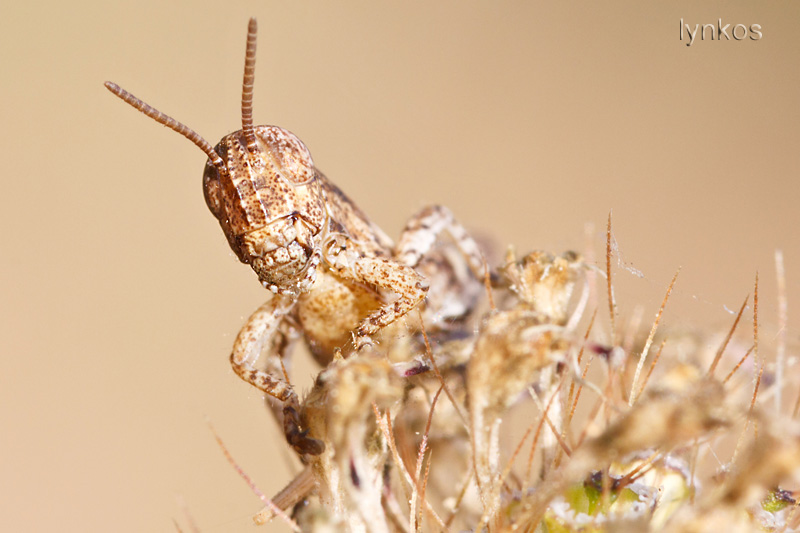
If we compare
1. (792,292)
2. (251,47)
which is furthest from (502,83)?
(251,47)

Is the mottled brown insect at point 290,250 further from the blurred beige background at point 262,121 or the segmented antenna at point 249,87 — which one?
the blurred beige background at point 262,121

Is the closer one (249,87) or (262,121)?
(249,87)

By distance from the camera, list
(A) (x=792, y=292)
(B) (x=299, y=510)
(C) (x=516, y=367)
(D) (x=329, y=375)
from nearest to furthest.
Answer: (C) (x=516, y=367)
(D) (x=329, y=375)
(B) (x=299, y=510)
(A) (x=792, y=292)

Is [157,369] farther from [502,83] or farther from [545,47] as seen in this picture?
[545,47]

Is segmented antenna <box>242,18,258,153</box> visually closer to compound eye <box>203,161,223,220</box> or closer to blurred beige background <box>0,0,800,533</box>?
compound eye <box>203,161,223,220</box>

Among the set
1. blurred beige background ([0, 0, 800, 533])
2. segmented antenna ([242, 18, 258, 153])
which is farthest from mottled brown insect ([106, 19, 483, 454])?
blurred beige background ([0, 0, 800, 533])

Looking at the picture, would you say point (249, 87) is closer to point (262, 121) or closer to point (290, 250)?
point (290, 250)

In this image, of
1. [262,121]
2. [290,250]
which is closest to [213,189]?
[290,250]
